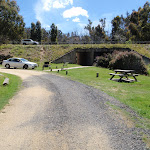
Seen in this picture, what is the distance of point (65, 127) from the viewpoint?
4.51 meters

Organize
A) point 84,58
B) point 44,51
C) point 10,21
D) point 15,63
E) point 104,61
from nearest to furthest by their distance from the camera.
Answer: point 15,63, point 104,61, point 10,21, point 44,51, point 84,58

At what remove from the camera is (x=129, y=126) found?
4.66 metres

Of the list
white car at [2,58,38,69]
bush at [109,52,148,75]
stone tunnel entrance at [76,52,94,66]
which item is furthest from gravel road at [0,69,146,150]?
stone tunnel entrance at [76,52,94,66]

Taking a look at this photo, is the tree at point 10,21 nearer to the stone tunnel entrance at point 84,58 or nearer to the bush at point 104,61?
the stone tunnel entrance at point 84,58

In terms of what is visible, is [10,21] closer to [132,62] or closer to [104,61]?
[104,61]

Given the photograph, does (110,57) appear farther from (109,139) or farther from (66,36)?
(66,36)

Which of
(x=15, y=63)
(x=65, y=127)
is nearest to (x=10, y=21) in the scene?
(x=15, y=63)

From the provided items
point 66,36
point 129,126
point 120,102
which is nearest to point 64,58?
point 120,102

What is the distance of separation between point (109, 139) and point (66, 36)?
334 feet

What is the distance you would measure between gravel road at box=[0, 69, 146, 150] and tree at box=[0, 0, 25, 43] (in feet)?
98.0

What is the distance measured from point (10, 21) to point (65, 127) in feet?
110

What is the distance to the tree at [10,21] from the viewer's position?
105ft

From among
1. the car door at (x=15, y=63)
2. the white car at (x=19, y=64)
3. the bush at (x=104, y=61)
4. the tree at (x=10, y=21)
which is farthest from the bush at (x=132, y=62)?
the tree at (x=10, y=21)

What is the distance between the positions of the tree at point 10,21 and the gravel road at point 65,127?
29.9 metres
